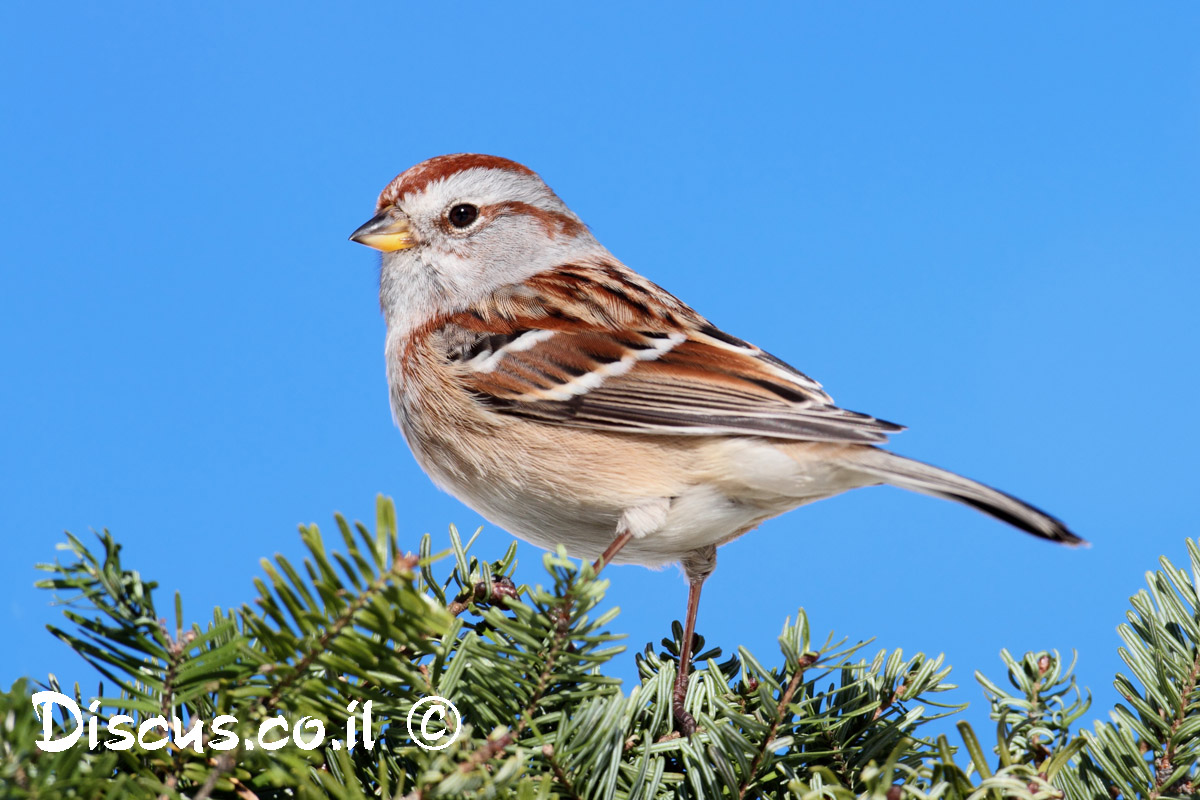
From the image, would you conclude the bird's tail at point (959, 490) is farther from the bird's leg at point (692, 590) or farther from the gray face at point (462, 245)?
the gray face at point (462, 245)

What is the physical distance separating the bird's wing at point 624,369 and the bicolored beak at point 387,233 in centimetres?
32

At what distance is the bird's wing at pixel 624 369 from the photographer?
1985 millimetres

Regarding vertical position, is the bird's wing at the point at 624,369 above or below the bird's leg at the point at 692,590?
above

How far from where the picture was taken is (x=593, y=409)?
84.6 inches

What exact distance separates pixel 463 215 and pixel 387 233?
224mm

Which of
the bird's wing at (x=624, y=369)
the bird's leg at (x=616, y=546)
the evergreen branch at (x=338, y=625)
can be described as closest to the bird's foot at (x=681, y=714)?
the bird's leg at (x=616, y=546)

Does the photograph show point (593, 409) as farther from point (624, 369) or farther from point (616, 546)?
point (616, 546)

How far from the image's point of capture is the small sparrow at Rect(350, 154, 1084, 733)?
6.40 feet

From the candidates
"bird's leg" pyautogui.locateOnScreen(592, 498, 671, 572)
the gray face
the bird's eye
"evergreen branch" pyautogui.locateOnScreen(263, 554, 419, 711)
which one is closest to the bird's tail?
"bird's leg" pyautogui.locateOnScreen(592, 498, 671, 572)

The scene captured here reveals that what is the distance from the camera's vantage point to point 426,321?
2.58m

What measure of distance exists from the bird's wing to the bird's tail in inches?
2.1

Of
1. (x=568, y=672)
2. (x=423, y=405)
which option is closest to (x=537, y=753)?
(x=568, y=672)

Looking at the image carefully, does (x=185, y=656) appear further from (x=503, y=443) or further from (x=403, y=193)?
(x=403, y=193)

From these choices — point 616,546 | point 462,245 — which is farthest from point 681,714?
point 462,245
